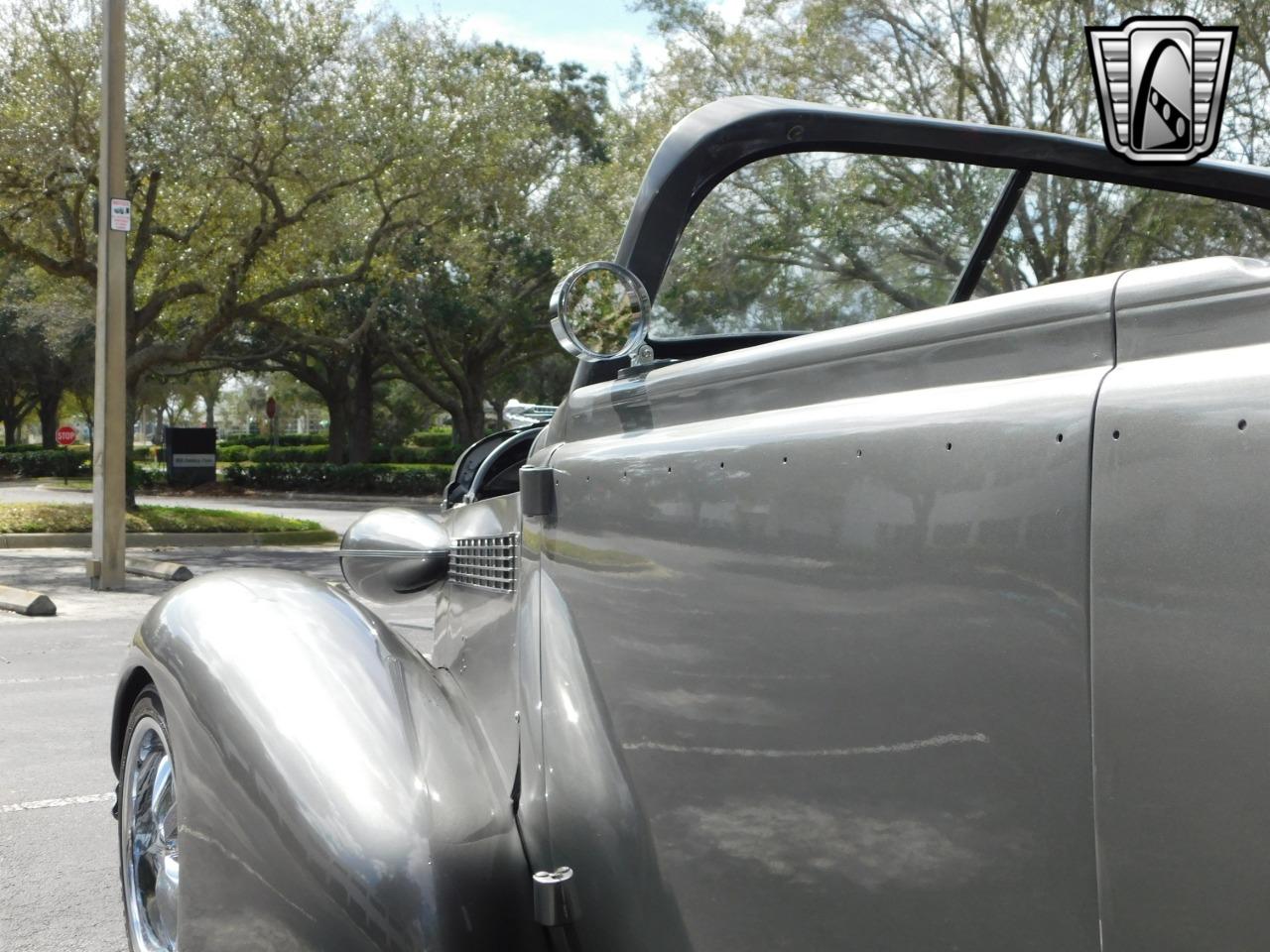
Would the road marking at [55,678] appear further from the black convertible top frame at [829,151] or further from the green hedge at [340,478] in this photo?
the green hedge at [340,478]

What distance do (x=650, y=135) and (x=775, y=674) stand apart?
68.2 feet

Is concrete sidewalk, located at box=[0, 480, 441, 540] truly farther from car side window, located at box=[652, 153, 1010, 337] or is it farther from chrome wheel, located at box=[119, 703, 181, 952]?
car side window, located at box=[652, 153, 1010, 337]

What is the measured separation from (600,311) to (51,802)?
3.61m

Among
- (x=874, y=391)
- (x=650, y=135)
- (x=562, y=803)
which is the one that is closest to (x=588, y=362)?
(x=562, y=803)

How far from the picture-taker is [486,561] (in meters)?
2.53

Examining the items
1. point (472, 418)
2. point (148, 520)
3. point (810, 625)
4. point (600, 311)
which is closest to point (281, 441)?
point (472, 418)

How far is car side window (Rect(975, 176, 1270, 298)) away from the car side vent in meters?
0.99

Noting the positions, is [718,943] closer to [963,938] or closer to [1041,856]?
[963,938]

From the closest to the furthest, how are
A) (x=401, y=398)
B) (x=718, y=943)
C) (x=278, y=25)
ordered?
1. (x=718, y=943)
2. (x=278, y=25)
3. (x=401, y=398)

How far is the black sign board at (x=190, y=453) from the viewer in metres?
28.5

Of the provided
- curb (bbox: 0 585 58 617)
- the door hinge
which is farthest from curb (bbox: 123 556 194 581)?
the door hinge

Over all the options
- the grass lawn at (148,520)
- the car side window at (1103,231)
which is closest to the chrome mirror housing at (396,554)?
the car side window at (1103,231)

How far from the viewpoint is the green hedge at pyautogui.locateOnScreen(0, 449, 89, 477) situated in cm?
3906

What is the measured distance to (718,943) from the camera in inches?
60.9
